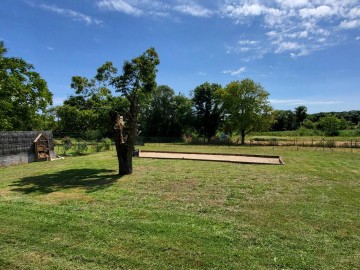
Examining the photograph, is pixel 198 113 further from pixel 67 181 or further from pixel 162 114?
pixel 67 181

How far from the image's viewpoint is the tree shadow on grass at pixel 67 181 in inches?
327

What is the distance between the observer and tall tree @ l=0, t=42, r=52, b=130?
1837cm

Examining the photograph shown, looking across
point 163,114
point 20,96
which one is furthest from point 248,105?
point 20,96

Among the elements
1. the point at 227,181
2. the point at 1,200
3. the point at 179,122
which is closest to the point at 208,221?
the point at 227,181

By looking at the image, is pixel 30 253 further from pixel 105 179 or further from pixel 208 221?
pixel 105 179

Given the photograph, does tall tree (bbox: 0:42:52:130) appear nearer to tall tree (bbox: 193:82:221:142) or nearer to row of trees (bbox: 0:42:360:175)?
row of trees (bbox: 0:42:360:175)

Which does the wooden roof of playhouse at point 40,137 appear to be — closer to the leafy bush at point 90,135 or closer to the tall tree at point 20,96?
the tall tree at point 20,96

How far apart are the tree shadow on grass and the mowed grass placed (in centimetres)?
6

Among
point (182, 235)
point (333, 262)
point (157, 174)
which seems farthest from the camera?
point (157, 174)

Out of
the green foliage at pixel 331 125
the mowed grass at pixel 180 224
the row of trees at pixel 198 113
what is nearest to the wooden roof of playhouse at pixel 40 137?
the mowed grass at pixel 180 224

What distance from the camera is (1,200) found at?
683 centimetres

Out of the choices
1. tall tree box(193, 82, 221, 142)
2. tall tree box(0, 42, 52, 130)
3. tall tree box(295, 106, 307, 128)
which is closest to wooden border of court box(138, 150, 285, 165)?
tall tree box(0, 42, 52, 130)

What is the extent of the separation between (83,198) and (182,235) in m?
3.50

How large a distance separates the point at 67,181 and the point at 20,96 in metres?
12.9
